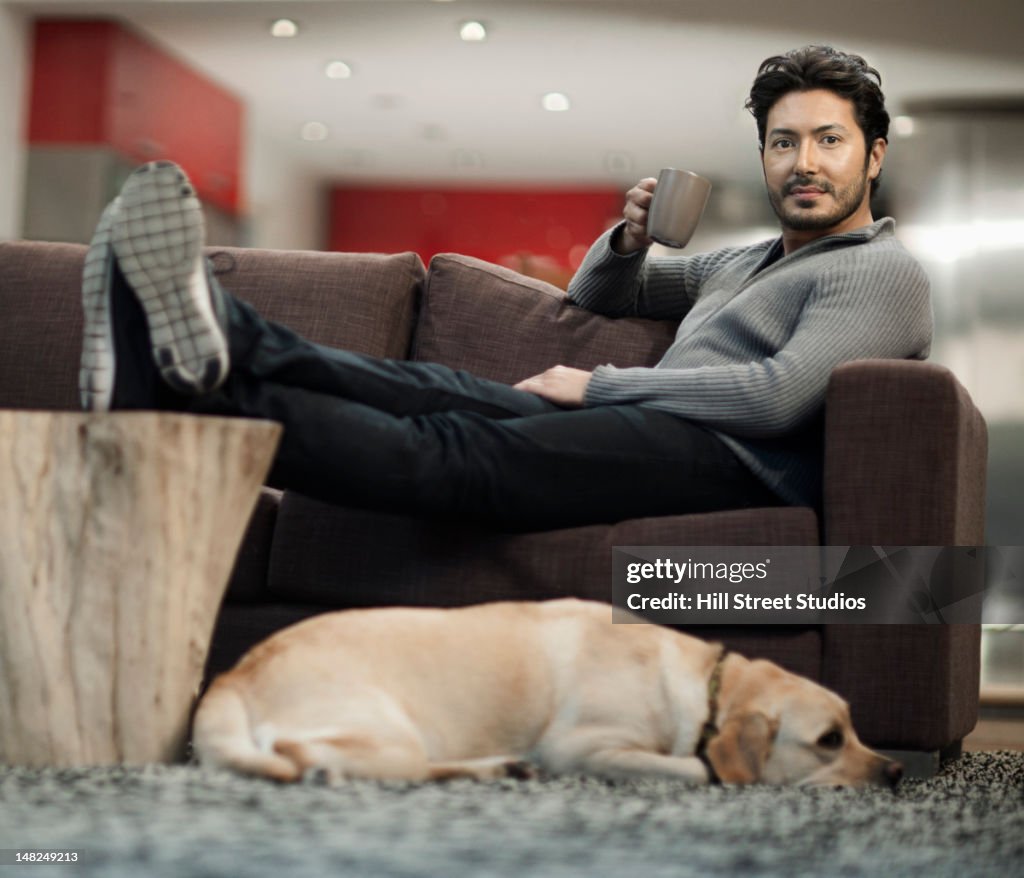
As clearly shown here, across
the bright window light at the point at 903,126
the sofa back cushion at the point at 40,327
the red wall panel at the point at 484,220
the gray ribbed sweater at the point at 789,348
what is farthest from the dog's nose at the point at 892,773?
the red wall panel at the point at 484,220

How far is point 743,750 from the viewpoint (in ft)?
4.62

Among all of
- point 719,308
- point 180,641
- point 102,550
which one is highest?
point 719,308

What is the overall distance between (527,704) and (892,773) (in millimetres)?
451

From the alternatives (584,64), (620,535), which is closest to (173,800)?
(620,535)

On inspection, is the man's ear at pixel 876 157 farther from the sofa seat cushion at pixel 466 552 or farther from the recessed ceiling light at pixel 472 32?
the recessed ceiling light at pixel 472 32

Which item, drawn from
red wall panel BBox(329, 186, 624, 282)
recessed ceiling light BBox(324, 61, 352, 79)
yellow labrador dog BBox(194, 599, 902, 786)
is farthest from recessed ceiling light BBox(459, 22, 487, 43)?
yellow labrador dog BBox(194, 599, 902, 786)

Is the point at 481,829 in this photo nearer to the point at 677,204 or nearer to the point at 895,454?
the point at 895,454

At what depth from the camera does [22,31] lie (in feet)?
19.7

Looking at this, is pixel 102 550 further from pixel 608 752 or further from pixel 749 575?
pixel 749 575

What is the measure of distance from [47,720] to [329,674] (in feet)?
1.13

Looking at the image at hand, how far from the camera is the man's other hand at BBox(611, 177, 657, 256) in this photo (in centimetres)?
224

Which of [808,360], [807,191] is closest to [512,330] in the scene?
[807,191]

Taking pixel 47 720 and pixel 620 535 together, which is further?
pixel 620 535

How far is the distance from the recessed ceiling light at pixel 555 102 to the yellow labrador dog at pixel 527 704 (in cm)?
584
